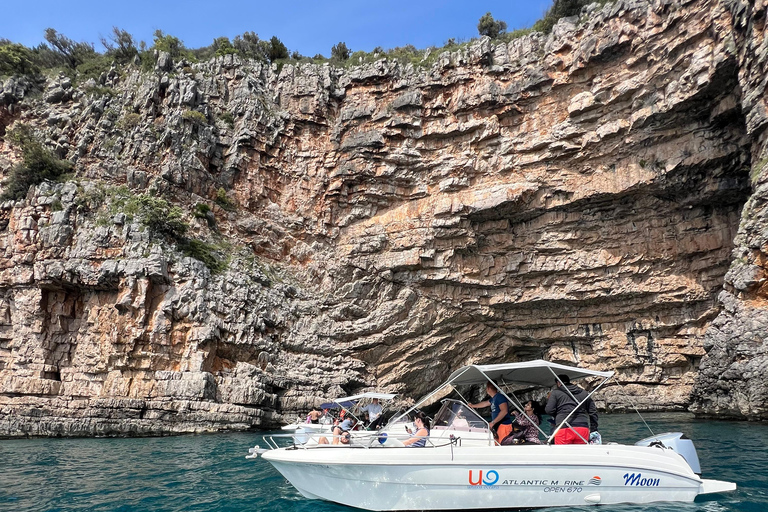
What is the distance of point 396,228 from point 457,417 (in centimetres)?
1838

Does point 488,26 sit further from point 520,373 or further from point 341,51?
point 520,373

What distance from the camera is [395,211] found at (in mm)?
27062

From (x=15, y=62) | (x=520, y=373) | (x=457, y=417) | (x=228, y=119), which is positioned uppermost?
(x=15, y=62)

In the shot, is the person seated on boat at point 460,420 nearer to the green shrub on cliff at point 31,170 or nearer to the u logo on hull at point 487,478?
the u logo on hull at point 487,478

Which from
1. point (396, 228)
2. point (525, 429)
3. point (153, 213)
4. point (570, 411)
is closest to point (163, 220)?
point (153, 213)

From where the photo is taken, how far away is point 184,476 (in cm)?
1062

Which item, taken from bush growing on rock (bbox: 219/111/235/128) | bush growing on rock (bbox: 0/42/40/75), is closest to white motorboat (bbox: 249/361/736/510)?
bush growing on rock (bbox: 219/111/235/128)

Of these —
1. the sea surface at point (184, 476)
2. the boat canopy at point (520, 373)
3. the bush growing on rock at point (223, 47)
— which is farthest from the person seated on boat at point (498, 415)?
the bush growing on rock at point (223, 47)

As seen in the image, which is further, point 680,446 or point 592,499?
point 680,446

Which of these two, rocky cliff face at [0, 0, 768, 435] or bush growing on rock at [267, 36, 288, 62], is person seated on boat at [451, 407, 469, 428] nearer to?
rocky cliff face at [0, 0, 768, 435]

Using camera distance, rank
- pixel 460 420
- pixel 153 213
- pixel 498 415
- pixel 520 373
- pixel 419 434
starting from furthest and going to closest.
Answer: pixel 153 213
pixel 520 373
pixel 460 420
pixel 498 415
pixel 419 434

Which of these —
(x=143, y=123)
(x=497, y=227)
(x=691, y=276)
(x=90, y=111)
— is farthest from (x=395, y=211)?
(x=90, y=111)

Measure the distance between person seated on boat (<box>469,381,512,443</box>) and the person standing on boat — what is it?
740 mm

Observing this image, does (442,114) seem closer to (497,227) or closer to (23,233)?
(497,227)
